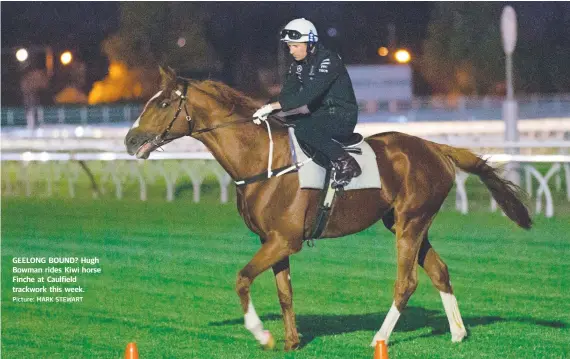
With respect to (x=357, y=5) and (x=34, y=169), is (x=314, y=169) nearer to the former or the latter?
(x=34, y=169)

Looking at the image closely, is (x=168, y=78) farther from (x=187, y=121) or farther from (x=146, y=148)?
(x=146, y=148)

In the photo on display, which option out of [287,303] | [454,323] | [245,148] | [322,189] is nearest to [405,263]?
[454,323]

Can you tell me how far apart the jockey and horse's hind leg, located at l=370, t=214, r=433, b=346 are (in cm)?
62

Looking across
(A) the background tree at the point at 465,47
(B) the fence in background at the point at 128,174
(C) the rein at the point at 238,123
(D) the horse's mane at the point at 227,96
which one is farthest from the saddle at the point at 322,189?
(A) the background tree at the point at 465,47

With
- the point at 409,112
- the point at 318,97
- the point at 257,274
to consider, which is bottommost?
the point at 409,112

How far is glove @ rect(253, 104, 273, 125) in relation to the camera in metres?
8.46

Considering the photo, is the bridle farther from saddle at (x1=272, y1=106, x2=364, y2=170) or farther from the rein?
saddle at (x1=272, y1=106, x2=364, y2=170)

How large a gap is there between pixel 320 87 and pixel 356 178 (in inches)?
29.9

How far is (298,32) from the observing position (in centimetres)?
836

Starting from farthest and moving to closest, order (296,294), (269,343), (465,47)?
(465,47)
(296,294)
(269,343)

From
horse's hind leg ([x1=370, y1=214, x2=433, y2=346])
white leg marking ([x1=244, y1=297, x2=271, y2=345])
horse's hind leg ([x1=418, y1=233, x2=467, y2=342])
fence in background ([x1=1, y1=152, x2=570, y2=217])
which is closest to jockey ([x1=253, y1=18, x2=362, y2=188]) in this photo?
horse's hind leg ([x1=370, y1=214, x2=433, y2=346])

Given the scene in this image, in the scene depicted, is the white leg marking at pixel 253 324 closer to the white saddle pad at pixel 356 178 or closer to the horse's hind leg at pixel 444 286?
the white saddle pad at pixel 356 178

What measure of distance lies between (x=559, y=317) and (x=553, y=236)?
5710 millimetres

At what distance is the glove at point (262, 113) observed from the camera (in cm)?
846
